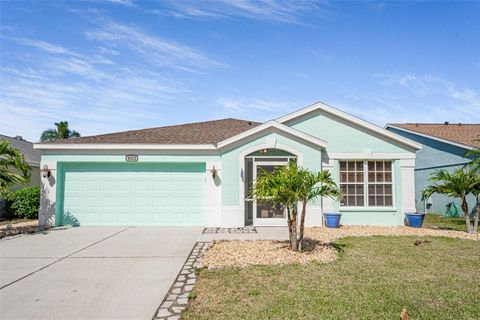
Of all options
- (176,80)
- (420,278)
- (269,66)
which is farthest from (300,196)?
(176,80)

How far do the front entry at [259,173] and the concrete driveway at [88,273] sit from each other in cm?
293

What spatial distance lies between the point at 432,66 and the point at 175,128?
1225 centimetres

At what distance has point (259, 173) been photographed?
466 inches

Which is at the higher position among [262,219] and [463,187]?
[463,187]

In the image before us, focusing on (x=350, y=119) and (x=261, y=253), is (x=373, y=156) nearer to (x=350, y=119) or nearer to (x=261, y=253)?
(x=350, y=119)

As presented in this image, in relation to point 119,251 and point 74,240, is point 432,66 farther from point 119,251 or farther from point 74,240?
point 74,240

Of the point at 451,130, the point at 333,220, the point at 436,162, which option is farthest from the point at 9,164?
the point at 451,130

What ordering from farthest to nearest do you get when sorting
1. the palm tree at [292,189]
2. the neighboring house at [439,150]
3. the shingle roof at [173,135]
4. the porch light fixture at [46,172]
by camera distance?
the neighboring house at [439,150] → the shingle roof at [173,135] → the porch light fixture at [46,172] → the palm tree at [292,189]

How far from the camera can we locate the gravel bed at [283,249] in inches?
265

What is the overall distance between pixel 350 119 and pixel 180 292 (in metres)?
10.5

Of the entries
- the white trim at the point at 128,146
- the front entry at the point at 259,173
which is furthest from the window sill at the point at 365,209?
the white trim at the point at 128,146

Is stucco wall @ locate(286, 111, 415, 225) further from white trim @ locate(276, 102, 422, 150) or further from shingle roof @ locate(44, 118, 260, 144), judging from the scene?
shingle roof @ locate(44, 118, 260, 144)

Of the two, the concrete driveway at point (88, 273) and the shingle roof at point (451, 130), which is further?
the shingle roof at point (451, 130)

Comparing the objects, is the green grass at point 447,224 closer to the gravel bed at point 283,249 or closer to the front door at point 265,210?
the gravel bed at point 283,249
